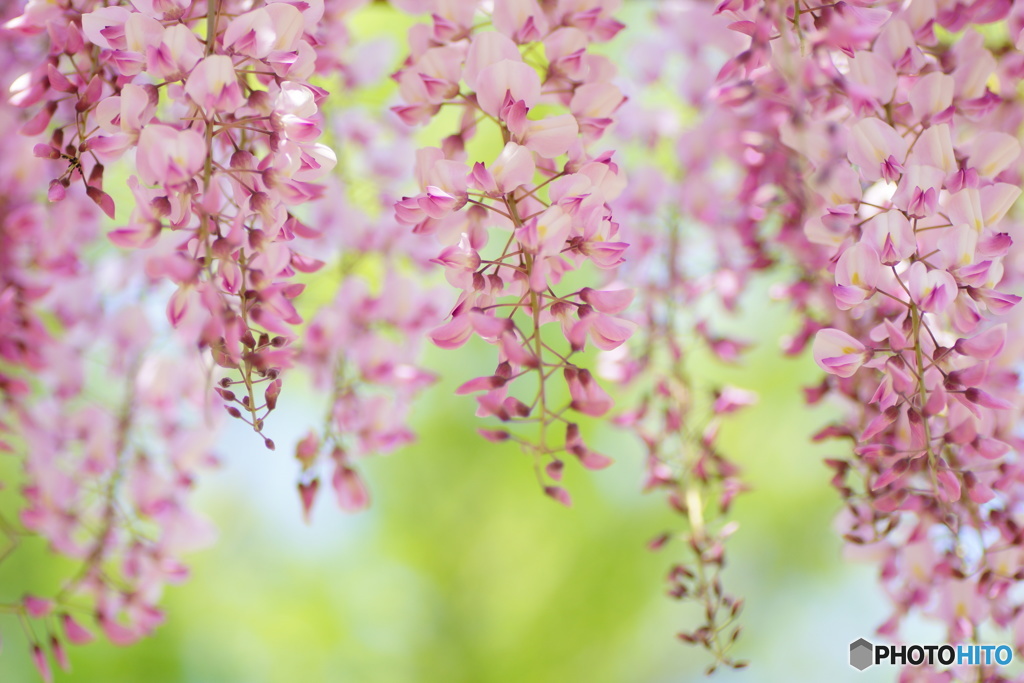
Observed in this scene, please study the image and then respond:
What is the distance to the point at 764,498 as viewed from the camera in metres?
2.39

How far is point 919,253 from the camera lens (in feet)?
1.81

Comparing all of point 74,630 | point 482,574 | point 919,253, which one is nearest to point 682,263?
point 919,253

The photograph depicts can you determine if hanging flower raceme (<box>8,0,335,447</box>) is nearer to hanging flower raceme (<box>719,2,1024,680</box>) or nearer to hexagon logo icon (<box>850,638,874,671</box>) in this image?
hanging flower raceme (<box>719,2,1024,680</box>)

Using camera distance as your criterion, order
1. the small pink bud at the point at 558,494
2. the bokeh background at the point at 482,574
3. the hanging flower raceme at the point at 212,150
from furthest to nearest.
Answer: the bokeh background at the point at 482,574 < the small pink bud at the point at 558,494 < the hanging flower raceme at the point at 212,150

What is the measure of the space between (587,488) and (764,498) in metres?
0.51

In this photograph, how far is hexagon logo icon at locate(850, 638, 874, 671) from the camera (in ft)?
2.77

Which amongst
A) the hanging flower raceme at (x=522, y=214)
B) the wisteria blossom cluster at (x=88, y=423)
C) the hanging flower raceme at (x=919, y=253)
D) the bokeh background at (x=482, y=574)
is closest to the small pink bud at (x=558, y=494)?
the hanging flower raceme at (x=522, y=214)

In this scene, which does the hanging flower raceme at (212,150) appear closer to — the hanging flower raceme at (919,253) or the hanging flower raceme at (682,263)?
the hanging flower raceme at (919,253)

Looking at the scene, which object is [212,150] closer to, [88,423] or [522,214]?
[522,214]

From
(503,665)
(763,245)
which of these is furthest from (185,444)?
(503,665)

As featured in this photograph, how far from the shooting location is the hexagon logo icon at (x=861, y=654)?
2.77ft

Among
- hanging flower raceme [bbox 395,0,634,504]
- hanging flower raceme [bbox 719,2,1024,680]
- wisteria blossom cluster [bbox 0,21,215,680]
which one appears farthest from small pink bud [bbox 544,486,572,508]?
wisteria blossom cluster [bbox 0,21,215,680]

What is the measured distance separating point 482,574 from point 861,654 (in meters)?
1.92

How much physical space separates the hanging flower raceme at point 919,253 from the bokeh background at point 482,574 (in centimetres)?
146
